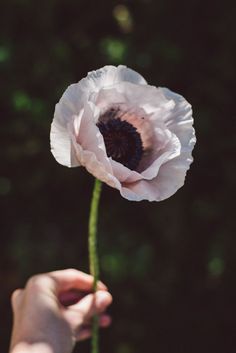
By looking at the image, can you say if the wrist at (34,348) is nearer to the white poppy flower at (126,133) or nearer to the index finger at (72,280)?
the index finger at (72,280)

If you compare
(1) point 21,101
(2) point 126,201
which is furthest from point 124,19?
(2) point 126,201

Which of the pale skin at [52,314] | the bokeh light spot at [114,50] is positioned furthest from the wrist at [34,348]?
the bokeh light spot at [114,50]

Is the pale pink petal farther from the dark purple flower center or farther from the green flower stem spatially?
the green flower stem

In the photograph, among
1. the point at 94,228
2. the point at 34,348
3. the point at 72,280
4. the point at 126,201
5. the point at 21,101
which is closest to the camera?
the point at 94,228

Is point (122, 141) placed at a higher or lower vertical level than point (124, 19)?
lower

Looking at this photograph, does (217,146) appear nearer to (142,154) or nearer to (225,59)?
(225,59)

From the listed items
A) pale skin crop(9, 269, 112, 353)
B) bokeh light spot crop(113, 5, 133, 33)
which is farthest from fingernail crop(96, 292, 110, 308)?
bokeh light spot crop(113, 5, 133, 33)

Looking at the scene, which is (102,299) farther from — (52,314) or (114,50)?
(114,50)
